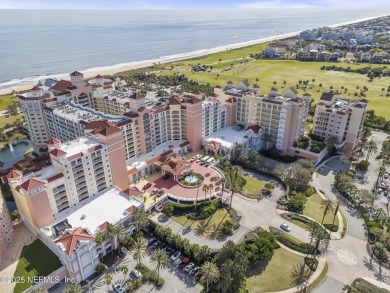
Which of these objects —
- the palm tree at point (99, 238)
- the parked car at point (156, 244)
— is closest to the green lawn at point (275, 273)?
the parked car at point (156, 244)

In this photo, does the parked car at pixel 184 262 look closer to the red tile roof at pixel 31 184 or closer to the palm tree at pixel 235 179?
the palm tree at pixel 235 179

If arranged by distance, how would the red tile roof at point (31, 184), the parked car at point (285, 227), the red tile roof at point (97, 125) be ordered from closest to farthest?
the red tile roof at point (31, 184) → the parked car at point (285, 227) → the red tile roof at point (97, 125)

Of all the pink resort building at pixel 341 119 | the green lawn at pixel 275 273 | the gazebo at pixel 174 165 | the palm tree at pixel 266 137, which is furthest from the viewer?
the palm tree at pixel 266 137

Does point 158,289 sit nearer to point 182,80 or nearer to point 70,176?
point 70,176

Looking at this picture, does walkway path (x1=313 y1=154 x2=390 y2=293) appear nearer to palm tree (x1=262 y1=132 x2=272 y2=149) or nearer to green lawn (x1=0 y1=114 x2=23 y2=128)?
palm tree (x1=262 y1=132 x2=272 y2=149)

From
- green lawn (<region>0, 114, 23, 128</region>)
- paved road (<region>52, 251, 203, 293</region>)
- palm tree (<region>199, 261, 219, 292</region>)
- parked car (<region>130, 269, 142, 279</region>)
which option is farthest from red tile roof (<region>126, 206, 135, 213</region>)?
green lawn (<region>0, 114, 23, 128</region>)

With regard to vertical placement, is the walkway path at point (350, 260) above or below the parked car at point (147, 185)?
below
